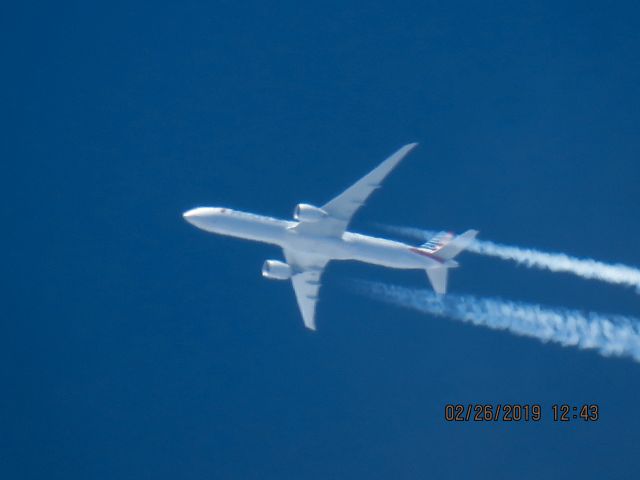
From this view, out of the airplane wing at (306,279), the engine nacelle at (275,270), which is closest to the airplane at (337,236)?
the engine nacelle at (275,270)

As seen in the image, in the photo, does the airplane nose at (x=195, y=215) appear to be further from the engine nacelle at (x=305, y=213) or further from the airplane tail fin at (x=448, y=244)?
the airplane tail fin at (x=448, y=244)

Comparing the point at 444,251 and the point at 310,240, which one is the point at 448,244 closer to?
the point at 444,251

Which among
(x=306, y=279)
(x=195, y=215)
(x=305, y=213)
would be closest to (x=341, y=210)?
(x=305, y=213)

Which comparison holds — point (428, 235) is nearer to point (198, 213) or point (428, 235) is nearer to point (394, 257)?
point (394, 257)

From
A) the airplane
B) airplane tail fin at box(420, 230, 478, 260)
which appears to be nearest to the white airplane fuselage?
the airplane

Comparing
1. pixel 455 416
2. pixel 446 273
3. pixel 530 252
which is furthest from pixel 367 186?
pixel 455 416
